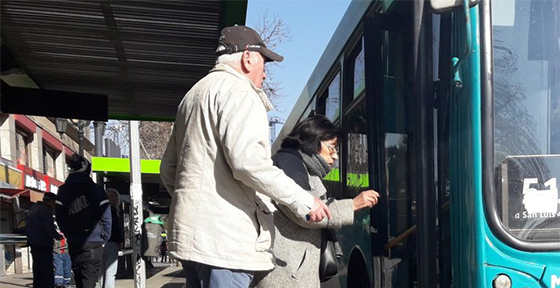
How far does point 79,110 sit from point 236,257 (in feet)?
17.5

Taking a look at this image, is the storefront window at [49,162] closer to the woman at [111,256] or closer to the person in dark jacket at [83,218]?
the woman at [111,256]

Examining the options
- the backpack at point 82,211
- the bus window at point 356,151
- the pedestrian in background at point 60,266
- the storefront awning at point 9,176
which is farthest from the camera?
the storefront awning at point 9,176

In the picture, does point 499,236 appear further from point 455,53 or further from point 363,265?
point 363,265

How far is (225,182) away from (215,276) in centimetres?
41

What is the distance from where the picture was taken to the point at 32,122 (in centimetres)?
2802

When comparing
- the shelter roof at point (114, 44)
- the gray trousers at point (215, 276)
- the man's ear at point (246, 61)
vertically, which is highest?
the shelter roof at point (114, 44)

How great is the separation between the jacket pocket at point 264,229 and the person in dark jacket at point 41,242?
7.07 meters

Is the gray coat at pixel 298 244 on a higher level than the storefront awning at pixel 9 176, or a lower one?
higher

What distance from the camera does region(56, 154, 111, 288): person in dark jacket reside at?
783 centimetres

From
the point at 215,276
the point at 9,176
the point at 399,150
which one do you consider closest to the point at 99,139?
the point at 9,176

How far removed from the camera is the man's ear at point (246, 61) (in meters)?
3.33

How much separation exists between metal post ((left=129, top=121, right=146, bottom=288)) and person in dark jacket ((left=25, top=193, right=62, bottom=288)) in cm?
161

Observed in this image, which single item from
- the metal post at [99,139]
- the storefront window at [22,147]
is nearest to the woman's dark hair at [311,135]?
the metal post at [99,139]

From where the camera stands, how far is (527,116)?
Result: 3.66 m
